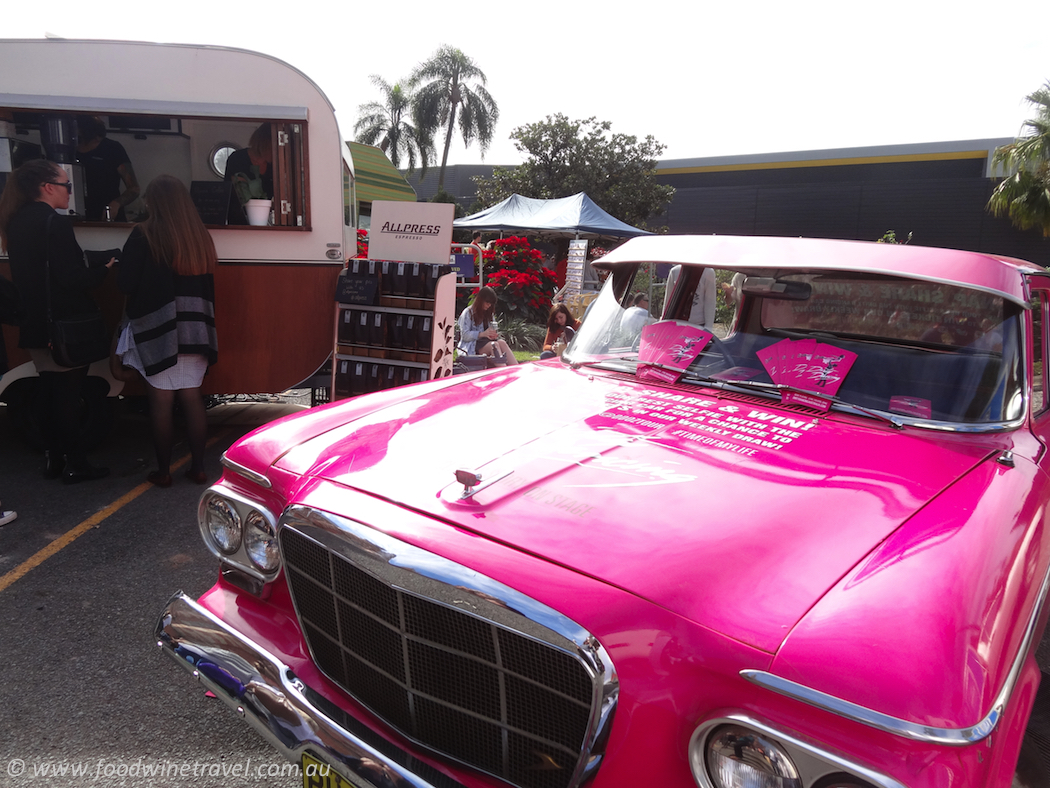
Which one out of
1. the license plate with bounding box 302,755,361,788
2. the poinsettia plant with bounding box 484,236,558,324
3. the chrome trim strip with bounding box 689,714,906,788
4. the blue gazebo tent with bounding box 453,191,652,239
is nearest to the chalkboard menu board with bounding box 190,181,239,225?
the license plate with bounding box 302,755,361,788

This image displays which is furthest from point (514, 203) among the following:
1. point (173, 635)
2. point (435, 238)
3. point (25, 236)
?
point (173, 635)

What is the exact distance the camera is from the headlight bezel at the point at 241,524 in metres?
2.09

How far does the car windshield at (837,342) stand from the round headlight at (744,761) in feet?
4.52

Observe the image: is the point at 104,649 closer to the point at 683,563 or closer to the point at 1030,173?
the point at 683,563

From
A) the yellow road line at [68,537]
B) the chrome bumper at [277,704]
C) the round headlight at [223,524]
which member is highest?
the round headlight at [223,524]

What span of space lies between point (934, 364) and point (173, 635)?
2572mm

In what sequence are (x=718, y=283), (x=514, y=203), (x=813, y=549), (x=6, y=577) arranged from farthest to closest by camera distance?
(x=514, y=203) → (x=6, y=577) → (x=718, y=283) → (x=813, y=549)

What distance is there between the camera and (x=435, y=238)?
5777 millimetres

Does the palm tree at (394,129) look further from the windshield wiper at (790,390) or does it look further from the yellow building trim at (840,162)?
the windshield wiper at (790,390)

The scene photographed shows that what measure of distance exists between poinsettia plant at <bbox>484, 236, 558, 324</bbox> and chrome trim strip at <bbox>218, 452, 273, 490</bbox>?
10.6 m

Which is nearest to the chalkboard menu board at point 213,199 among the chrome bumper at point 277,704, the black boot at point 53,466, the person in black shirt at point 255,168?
the person in black shirt at point 255,168

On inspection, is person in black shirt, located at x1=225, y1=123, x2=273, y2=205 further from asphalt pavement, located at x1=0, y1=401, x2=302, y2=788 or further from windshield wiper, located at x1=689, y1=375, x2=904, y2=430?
windshield wiper, located at x1=689, y1=375, x2=904, y2=430

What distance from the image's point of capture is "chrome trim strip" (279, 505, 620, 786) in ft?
4.37

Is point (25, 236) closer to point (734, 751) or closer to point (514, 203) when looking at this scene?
point (734, 751)
